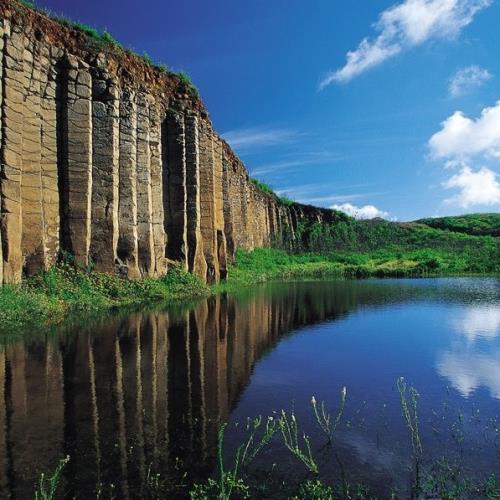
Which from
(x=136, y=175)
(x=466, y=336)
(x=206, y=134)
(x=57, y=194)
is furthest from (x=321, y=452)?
(x=206, y=134)

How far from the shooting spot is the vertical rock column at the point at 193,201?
26594 millimetres

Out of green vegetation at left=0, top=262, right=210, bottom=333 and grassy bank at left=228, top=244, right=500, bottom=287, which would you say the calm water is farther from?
grassy bank at left=228, top=244, right=500, bottom=287

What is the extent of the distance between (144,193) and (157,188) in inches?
72.8

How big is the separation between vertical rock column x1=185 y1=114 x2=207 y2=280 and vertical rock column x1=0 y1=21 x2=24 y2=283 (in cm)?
1173

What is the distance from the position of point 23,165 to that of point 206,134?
50.5ft

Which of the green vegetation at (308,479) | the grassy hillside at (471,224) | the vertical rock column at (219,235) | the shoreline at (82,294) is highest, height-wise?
the grassy hillside at (471,224)

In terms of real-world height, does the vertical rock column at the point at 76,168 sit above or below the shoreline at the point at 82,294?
above

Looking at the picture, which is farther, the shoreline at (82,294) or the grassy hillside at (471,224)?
the grassy hillside at (471,224)

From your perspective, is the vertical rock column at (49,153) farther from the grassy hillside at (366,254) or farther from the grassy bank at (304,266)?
the grassy hillside at (366,254)

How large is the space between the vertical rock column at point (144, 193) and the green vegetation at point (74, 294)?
1.16 meters

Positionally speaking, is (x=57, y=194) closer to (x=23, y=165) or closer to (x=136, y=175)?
(x=23, y=165)

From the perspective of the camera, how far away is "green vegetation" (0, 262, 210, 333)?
13.1 meters

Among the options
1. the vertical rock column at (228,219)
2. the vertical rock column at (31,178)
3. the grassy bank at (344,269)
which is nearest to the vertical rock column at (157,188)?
the vertical rock column at (31,178)

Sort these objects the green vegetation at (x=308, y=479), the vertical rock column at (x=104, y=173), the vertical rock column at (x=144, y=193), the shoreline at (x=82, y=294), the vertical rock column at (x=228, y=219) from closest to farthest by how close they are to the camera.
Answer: the green vegetation at (x=308, y=479)
the shoreline at (x=82, y=294)
the vertical rock column at (x=104, y=173)
the vertical rock column at (x=144, y=193)
the vertical rock column at (x=228, y=219)
